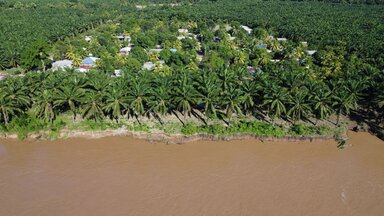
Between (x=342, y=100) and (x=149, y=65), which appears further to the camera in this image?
(x=149, y=65)

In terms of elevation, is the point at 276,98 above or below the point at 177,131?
above

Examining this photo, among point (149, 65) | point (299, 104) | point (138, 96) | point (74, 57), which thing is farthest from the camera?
point (149, 65)

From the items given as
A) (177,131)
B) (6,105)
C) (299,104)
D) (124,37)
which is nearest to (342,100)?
(299,104)

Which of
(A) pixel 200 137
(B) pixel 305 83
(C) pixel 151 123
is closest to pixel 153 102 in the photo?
(C) pixel 151 123

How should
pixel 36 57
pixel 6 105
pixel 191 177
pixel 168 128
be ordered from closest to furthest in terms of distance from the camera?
1. pixel 191 177
2. pixel 6 105
3. pixel 168 128
4. pixel 36 57

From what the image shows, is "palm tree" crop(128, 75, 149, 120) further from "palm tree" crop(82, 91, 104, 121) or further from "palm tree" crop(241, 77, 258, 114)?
"palm tree" crop(241, 77, 258, 114)

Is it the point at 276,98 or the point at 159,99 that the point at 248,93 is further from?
the point at 159,99

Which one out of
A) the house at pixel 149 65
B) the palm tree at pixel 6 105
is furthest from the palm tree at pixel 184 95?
the house at pixel 149 65

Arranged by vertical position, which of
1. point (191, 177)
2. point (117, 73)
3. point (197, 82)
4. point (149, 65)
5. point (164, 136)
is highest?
point (197, 82)

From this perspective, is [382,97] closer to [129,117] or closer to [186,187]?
[186,187]
